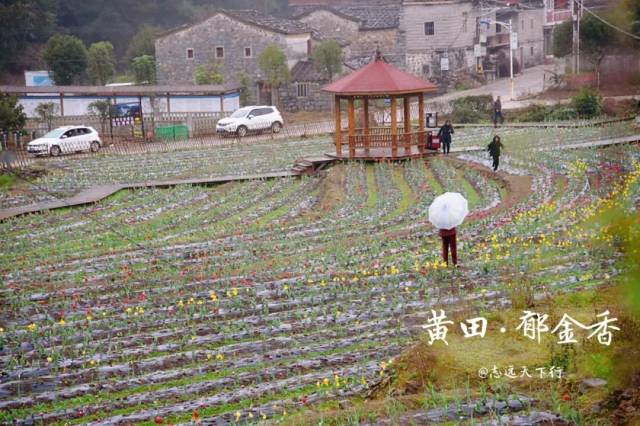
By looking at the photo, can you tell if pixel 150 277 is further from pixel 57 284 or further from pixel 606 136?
pixel 606 136

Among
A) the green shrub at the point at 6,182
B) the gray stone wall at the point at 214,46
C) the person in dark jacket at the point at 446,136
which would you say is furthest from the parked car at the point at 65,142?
the gray stone wall at the point at 214,46

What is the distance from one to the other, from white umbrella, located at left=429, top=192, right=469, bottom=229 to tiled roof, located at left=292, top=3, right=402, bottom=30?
157ft

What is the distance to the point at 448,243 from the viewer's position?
15891 millimetres

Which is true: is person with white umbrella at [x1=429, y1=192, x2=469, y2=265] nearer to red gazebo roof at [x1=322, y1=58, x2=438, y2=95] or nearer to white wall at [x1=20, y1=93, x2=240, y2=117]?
red gazebo roof at [x1=322, y1=58, x2=438, y2=95]

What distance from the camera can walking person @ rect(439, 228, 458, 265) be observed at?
51.0ft

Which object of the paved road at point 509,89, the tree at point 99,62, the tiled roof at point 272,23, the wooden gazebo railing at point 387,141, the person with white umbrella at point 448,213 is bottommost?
the person with white umbrella at point 448,213

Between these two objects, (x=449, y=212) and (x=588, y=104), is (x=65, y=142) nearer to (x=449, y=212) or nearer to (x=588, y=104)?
(x=588, y=104)

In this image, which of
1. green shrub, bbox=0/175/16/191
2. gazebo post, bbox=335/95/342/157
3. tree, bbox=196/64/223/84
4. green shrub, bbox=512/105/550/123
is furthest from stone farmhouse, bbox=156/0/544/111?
green shrub, bbox=0/175/16/191

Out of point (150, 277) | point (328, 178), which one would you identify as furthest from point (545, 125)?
point (150, 277)

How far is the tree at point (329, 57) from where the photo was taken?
5331cm

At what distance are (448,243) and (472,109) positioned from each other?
31.2 meters

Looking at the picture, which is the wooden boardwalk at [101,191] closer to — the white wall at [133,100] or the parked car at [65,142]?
the parked car at [65,142]

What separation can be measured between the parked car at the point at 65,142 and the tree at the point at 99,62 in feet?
62.5

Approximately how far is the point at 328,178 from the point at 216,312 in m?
14.0
